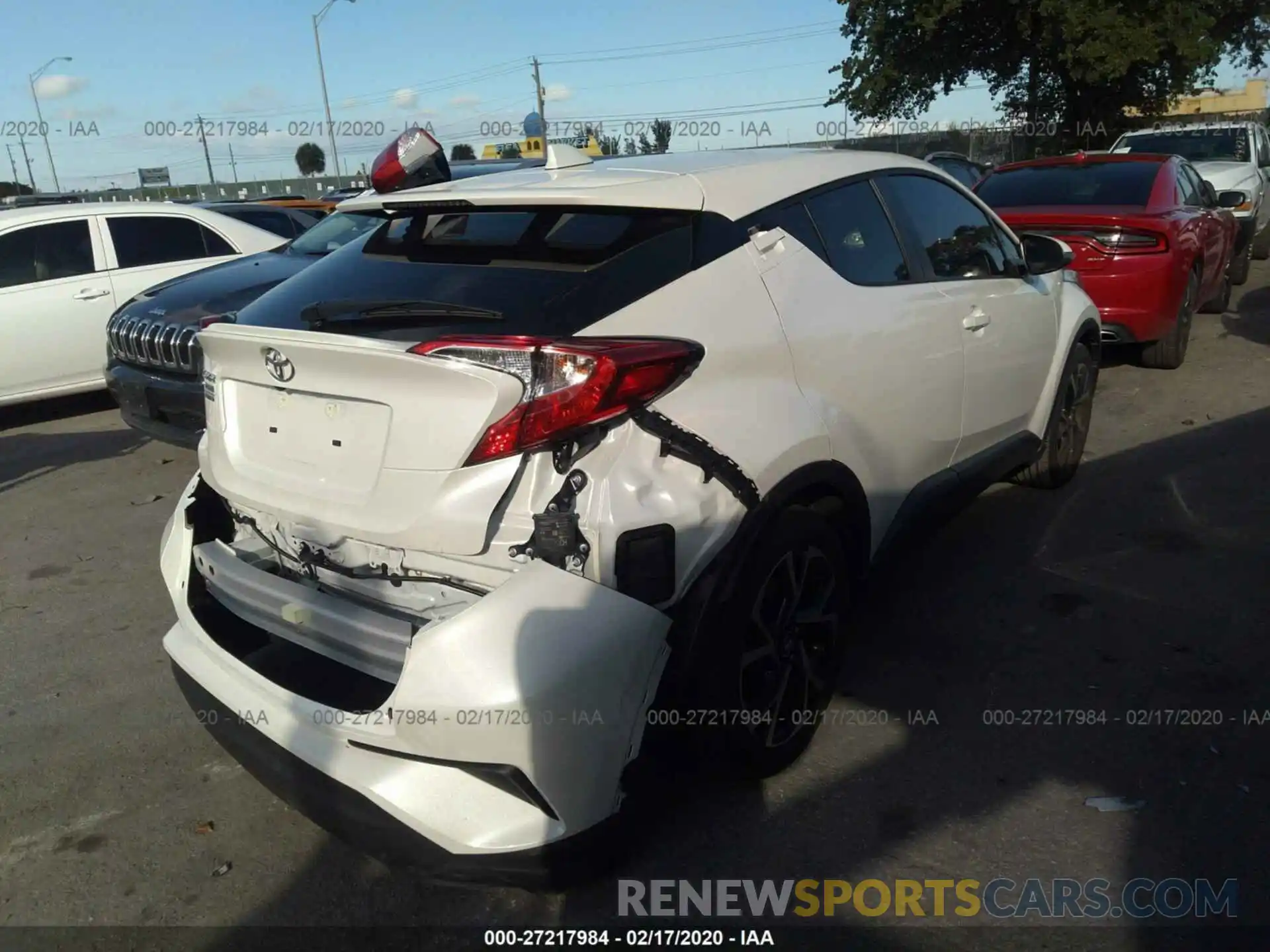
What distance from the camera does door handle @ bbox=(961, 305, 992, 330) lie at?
376cm

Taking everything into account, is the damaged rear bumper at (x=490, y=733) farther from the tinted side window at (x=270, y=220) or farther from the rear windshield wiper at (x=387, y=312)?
the tinted side window at (x=270, y=220)

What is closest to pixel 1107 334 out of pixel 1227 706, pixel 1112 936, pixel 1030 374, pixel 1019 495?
pixel 1019 495

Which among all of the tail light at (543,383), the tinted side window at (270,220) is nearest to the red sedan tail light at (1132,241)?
the tail light at (543,383)

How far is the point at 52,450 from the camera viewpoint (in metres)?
7.27

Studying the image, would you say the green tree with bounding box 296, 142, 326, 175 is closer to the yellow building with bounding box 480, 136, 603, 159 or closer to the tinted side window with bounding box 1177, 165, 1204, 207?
the yellow building with bounding box 480, 136, 603, 159

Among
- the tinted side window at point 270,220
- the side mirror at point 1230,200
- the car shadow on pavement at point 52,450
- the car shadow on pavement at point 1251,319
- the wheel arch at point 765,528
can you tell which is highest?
the tinted side window at point 270,220

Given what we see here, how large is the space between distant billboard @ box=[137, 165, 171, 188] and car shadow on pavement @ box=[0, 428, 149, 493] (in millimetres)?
44828

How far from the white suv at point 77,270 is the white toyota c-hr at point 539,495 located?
5651 millimetres

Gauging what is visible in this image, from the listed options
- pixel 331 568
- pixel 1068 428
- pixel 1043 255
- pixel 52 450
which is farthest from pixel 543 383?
pixel 52 450

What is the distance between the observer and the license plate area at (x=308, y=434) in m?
2.42

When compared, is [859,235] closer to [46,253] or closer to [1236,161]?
[46,253]

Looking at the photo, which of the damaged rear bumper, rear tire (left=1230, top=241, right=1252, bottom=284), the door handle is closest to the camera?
the damaged rear bumper

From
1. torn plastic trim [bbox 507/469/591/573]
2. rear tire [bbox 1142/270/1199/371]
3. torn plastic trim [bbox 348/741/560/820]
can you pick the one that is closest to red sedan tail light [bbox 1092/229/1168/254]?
rear tire [bbox 1142/270/1199/371]

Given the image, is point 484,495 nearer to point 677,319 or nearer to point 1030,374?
point 677,319
